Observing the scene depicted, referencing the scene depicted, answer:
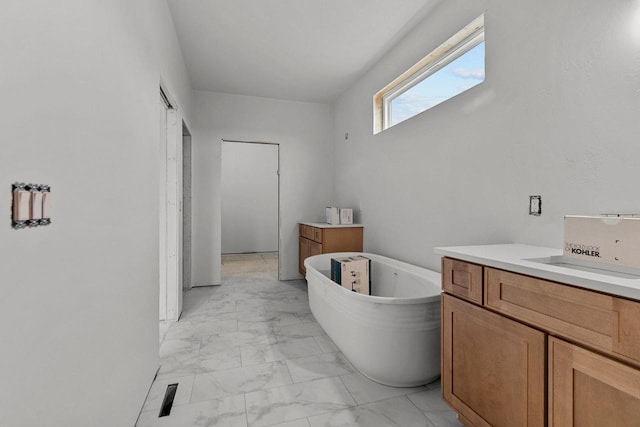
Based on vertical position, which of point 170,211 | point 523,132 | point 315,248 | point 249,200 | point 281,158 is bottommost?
point 315,248

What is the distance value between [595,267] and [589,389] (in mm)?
447

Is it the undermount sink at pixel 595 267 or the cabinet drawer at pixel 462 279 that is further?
the cabinet drawer at pixel 462 279

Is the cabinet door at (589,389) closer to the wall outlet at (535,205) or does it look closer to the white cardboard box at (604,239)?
the white cardboard box at (604,239)

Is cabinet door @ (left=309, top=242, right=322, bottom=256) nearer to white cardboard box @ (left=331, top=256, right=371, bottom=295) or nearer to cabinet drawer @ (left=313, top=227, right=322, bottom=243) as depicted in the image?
cabinet drawer @ (left=313, top=227, right=322, bottom=243)

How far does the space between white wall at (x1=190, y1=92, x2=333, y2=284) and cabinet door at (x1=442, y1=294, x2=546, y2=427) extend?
10.6 feet

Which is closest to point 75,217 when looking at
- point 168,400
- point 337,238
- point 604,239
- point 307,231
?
point 168,400

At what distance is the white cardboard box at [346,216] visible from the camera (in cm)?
383

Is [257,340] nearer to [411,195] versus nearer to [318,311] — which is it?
[318,311]

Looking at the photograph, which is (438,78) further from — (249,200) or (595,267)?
(249,200)

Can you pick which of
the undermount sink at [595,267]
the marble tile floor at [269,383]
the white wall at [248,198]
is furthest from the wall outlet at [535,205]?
the white wall at [248,198]

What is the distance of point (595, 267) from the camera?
112 cm

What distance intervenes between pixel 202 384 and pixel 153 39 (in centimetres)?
218

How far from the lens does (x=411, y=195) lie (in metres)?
2.76

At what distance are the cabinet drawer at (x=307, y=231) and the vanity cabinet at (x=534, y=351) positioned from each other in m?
2.60
